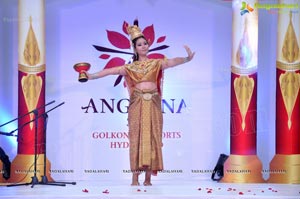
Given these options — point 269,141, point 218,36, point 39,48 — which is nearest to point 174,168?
point 269,141

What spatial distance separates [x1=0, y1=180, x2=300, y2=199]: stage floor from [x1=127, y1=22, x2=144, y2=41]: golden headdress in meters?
1.53

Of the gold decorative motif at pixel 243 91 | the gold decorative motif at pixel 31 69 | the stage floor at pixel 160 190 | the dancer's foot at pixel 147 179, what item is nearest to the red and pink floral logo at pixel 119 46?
the gold decorative motif at pixel 31 69

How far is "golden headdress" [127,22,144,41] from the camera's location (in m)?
5.74

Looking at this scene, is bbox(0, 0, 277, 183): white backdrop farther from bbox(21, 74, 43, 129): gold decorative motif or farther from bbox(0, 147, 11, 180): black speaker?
bbox(0, 147, 11, 180): black speaker

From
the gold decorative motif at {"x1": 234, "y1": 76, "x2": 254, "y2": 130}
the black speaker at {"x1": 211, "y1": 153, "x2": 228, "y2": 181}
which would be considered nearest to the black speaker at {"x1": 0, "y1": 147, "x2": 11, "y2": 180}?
the black speaker at {"x1": 211, "y1": 153, "x2": 228, "y2": 181}

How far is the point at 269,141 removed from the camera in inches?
249

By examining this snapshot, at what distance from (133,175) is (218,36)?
1841 millimetres

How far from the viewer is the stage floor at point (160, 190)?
5.08 metres

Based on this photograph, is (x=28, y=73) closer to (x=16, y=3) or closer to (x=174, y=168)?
(x=16, y=3)

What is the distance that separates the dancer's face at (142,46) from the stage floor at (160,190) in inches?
54.6

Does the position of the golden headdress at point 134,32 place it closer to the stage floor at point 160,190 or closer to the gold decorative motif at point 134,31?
the gold decorative motif at point 134,31

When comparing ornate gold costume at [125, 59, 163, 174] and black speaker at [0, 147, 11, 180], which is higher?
ornate gold costume at [125, 59, 163, 174]

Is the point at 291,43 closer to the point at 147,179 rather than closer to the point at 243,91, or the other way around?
the point at 243,91

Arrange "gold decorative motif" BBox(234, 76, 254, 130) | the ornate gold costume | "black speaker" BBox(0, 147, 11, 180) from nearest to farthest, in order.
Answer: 1. the ornate gold costume
2. "black speaker" BBox(0, 147, 11, 180)
3. "gold decorative motif" BBox(234, 76, 254, 130)
